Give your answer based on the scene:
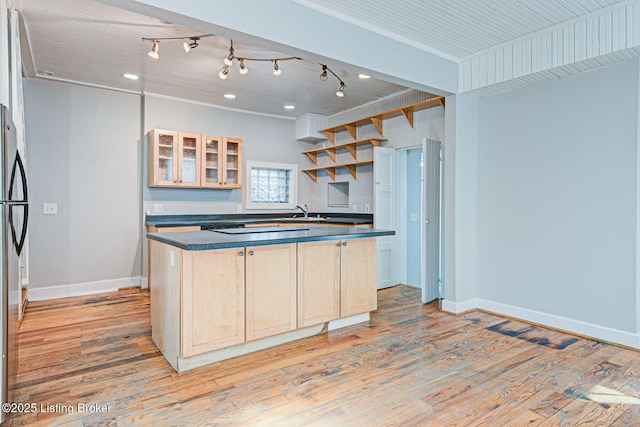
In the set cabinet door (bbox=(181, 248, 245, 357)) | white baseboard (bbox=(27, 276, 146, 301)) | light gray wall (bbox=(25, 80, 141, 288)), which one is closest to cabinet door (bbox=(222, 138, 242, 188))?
light gray wall (bbox=(25, 80, 141, 288))

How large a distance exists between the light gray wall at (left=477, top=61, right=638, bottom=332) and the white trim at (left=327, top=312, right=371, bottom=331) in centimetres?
139

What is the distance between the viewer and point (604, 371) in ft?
8.39

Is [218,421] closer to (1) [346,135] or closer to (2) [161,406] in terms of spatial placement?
(2) [161,406]

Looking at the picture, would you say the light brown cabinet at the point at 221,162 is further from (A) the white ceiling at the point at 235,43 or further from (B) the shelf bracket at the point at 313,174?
(B) the shelf bracket at the point at 313,174

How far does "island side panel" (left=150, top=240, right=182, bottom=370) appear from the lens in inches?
99.5

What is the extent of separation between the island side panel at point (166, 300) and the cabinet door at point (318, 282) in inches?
37.1

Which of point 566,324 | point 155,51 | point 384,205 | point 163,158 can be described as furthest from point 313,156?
point 566,324

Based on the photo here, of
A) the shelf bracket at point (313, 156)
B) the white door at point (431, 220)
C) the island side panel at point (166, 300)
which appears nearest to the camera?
the island side panel at point (166, 300)

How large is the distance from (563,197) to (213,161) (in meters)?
4.12

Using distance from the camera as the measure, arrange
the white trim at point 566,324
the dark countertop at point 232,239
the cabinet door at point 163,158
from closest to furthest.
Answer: the dark countertop at point 232,239
the white trim at point 566,324
the cabinet door at point 163,158

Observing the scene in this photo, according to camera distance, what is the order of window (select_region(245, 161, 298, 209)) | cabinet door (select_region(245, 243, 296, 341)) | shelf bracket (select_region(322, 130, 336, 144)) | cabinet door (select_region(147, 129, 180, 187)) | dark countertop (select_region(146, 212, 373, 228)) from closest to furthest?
1. cabinet door (select_region(245, 243, 296, 341))
2. cabinet door (select_region(147, 129, 180, 187))
3. dark countertop (select_region(146, 212, 373, 228))
4. window (select_region(245, 161, 298, 209))
5. shelf bracket (select_region(322, 130, 336, 144))

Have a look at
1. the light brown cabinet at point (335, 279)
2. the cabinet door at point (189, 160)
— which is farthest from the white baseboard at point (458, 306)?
the cabinet door at point (189, 160)

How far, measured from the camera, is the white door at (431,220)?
13.5 ft

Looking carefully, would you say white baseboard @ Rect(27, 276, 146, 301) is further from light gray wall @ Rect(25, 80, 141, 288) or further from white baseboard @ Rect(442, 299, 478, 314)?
white baseboard @ Rect(442, 299, 478, 314)
